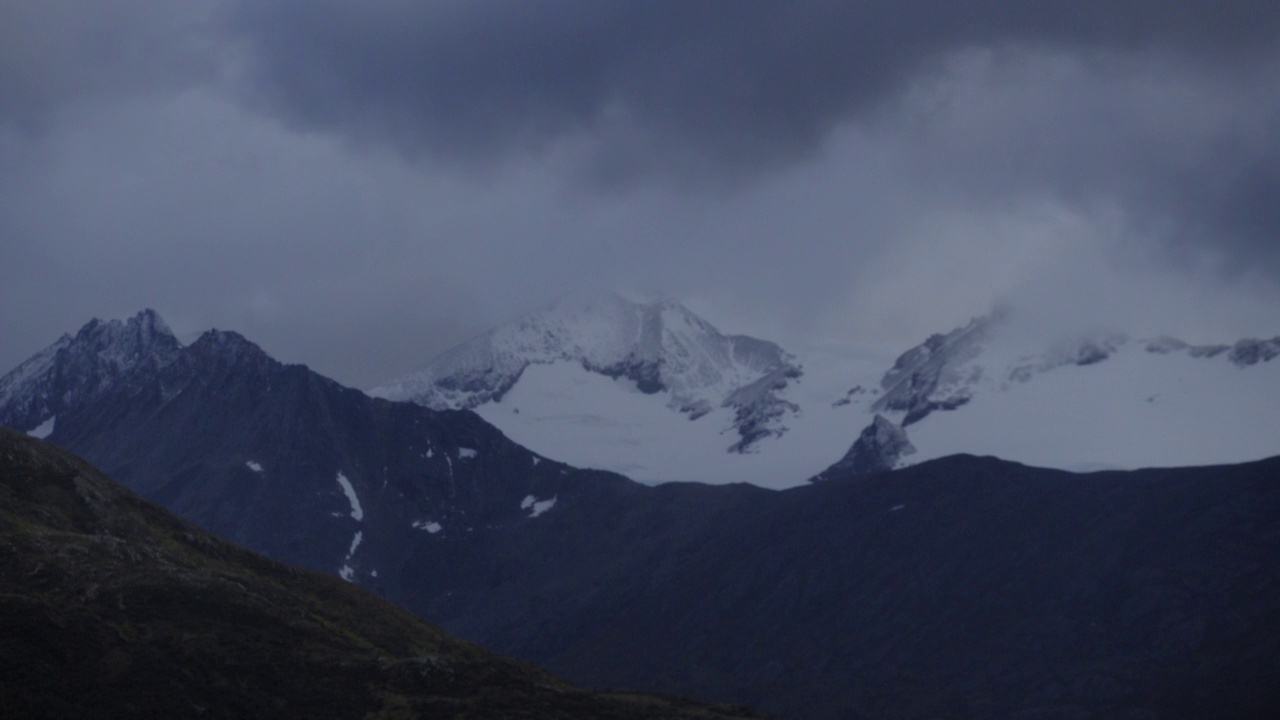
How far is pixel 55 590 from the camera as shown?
10938 centimetres

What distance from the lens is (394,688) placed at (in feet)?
342

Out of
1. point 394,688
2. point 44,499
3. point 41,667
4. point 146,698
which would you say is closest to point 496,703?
point 394,688

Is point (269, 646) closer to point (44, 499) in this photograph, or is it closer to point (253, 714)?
point (253, 714)

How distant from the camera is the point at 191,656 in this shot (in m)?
104

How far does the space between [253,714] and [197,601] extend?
15850 millimetres

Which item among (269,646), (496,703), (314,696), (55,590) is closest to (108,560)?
(55,590)

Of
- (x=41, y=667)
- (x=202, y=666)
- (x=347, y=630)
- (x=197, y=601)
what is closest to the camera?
(x=41, y=667)

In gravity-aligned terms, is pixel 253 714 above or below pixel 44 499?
below

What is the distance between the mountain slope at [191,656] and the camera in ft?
322

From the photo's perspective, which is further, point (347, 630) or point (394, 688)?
point (347, 630)

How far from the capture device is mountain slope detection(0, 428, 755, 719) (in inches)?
3863

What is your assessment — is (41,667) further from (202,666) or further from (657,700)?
(657,700)

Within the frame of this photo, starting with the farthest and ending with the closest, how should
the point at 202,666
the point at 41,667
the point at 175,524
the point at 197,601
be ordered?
1. the point at 175,524
2. the point at 197,601
3. the point at 202,666
4. the point at 41,667

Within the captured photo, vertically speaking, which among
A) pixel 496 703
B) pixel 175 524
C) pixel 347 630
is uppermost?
pixel 175 524
